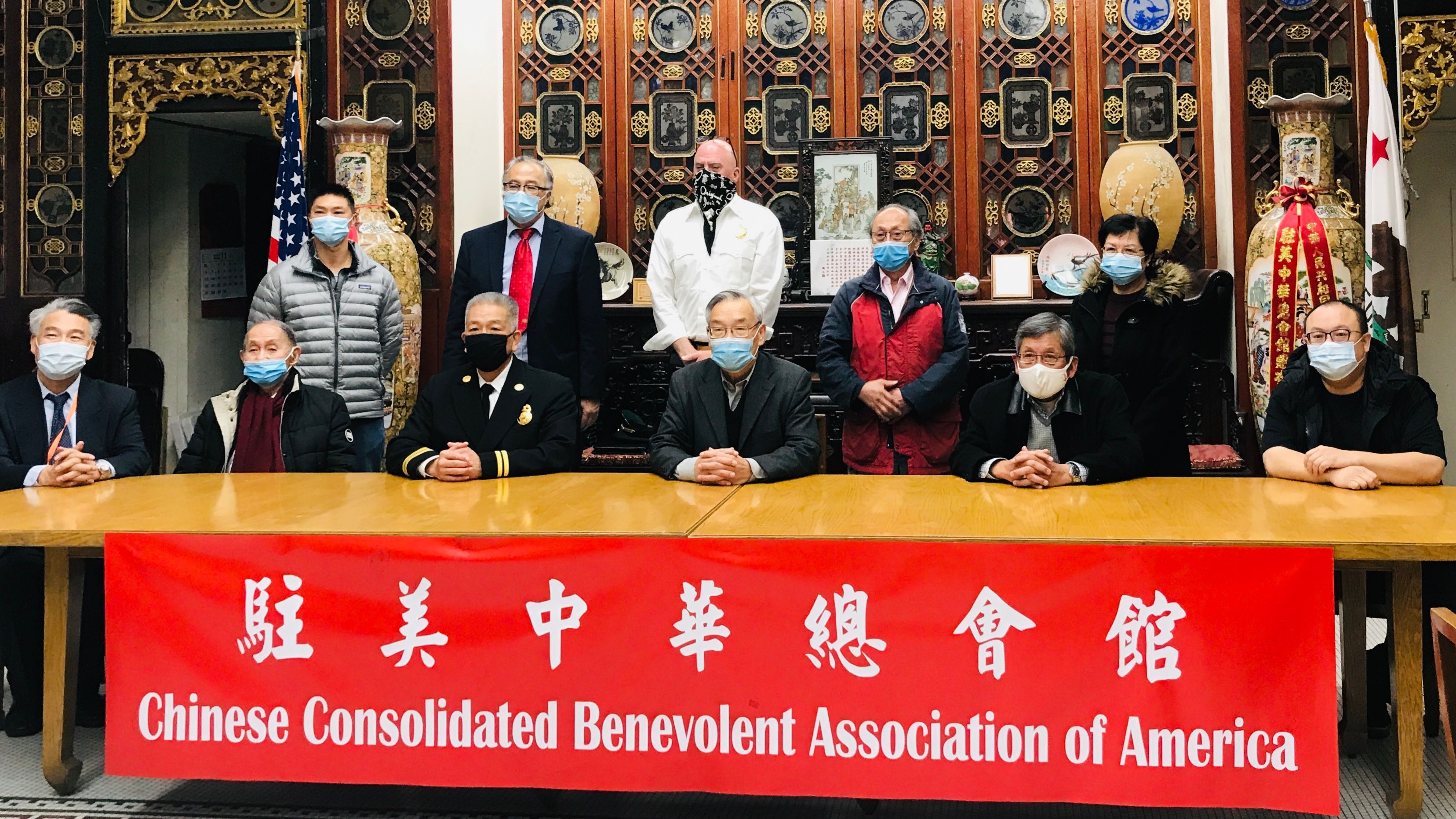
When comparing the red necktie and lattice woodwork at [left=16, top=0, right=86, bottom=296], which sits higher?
lattice woodwork at [left=16, top=0, right=86, bottom=296]

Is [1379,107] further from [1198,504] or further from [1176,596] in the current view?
[1176,596]

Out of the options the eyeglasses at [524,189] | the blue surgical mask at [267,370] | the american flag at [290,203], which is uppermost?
the american flag at [290,203]

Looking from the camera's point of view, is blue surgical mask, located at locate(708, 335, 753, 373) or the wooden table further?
blue surgical mask, located at locate(708, 335, 753, 373)

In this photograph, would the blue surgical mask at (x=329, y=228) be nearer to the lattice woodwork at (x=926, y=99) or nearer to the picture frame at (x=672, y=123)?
the picture frame at (x=672, y=123)

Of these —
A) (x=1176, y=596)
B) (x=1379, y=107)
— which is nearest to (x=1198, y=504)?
(x=1176, y=596)

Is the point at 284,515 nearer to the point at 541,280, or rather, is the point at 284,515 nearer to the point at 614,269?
the point at 541,280

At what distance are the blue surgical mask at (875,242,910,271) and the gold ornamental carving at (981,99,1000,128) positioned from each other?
2206mm

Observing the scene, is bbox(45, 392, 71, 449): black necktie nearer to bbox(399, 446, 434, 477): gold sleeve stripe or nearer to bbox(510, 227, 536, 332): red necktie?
bbox(399, 446, 434, 477): gold sleeve stripe

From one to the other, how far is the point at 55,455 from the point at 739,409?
1.83 meters

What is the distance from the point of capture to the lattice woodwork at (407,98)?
5910 millimetres

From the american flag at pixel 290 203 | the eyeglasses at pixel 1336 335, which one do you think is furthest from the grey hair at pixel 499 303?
the eyeglasses at pixel 1336 335

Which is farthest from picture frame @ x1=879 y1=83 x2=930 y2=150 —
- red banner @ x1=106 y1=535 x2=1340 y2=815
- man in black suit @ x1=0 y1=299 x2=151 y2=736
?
red banner @ x1=106 y1=535 x2=1340 y2=815

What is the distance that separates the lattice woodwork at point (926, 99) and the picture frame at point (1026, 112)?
0.74ft

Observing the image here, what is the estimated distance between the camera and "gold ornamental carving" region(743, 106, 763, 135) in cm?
595
